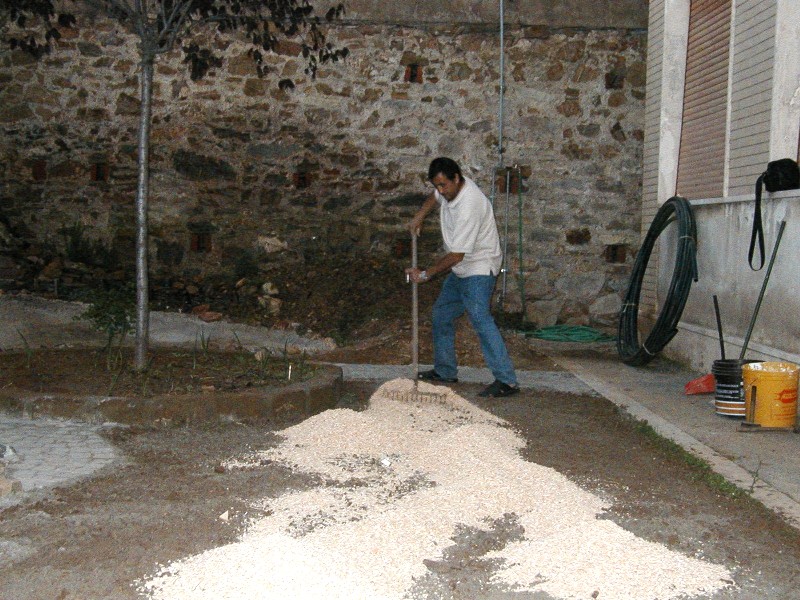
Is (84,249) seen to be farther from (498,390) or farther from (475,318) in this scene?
(498,390)

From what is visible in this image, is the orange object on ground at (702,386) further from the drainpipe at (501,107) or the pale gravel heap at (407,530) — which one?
the drainpipe at (501,107)

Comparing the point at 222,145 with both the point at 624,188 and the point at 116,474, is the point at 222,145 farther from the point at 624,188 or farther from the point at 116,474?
the point at 116,474

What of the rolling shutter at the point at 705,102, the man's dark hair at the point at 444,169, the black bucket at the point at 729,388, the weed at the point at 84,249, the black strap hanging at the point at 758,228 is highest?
the rolling shutter at the point at 705,102

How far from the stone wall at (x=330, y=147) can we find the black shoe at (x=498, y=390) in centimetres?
385

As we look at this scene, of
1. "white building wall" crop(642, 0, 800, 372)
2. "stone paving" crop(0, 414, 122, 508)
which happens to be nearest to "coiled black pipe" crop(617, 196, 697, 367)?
"white building wall" crop(642, 0, 800, 372)

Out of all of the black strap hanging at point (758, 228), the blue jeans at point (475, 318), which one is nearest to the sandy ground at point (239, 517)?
the blue jeans at point (475, 318)

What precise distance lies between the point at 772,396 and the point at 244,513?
357cm

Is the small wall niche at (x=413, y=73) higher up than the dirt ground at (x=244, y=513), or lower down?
higher up

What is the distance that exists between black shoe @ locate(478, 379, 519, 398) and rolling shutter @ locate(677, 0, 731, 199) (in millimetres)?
2749

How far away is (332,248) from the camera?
1059cm

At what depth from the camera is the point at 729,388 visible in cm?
627

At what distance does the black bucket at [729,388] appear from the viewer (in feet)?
20.5

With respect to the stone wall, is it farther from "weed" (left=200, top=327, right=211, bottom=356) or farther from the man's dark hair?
the man's dark hair

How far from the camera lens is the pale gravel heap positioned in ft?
10.9
